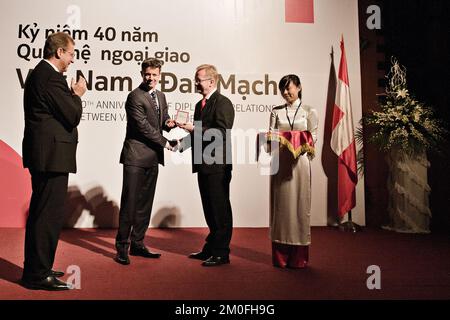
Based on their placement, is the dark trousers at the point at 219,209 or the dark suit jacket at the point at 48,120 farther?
the dark trousers at the point at 219,209

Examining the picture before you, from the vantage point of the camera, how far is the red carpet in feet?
7.43

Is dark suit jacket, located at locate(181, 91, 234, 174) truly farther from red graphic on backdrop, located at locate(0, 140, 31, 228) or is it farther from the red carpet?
Answer: red graphic on backdrop, located at locate(0, 140, 31, 228)

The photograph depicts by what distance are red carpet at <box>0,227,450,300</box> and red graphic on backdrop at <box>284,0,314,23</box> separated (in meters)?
2.82

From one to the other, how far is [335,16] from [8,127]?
4390mm

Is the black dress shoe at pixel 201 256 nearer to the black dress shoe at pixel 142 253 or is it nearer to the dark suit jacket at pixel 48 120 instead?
the black dress shoe at pixel 142 253

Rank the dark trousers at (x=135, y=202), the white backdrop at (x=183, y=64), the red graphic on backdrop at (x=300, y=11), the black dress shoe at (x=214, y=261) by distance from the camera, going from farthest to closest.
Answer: the red graphic on backdrop at (x=300, y=11) → the white backdrop at (x=183, y=64) → the dark trousers at (x=135, y=202) → the black dress shoe at (x=214, y=261)

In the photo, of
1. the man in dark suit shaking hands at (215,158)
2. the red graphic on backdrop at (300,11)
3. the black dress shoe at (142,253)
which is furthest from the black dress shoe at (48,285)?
the red graphic on backdrop at (300,11)

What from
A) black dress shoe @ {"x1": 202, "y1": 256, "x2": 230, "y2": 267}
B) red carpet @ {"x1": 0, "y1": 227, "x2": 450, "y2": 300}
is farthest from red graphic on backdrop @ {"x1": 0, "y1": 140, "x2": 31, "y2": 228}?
black dress shoe @ {"x1": 202, "y1": 256, "x2": 230, "y2": 267}

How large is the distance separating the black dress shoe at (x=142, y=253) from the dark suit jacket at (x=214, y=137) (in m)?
0.85

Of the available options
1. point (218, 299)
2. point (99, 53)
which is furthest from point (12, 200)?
point (218, 299)

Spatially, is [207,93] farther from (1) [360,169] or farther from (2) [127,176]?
(1) [360,169]

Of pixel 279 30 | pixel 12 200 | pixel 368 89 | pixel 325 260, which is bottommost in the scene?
pixel 325 260

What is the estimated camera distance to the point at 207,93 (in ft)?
10.1

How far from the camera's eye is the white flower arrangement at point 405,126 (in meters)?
4.28
